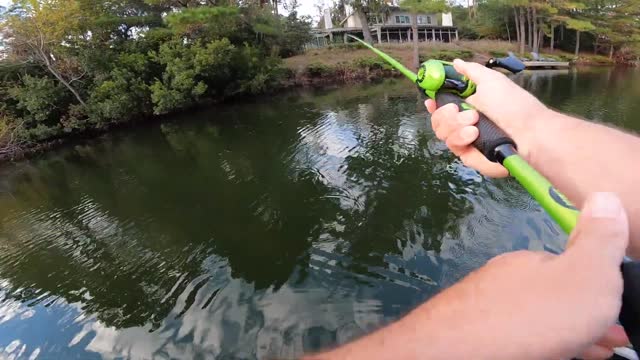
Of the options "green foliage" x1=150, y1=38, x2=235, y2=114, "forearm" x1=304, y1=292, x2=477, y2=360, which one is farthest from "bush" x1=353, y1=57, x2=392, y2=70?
"forearm" x1=304, y1=292, x2=477, y2=360

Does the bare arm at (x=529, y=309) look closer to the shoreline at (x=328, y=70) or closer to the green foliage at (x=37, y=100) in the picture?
the shoreline at (x=328, y=70)

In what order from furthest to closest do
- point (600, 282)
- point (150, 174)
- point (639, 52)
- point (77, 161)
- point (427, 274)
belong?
1. point (639, 52)
2. point (77, 161)
3. point (150, 174)
4. point (427, 274)
5. point (600, 282)

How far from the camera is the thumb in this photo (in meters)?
0.67

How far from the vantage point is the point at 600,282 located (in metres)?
0.64

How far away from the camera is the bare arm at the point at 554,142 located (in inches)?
42.7

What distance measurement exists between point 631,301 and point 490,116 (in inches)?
39.5

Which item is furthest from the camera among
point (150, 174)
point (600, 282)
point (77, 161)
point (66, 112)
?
point (66, 112)

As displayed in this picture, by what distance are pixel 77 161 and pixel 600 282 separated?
15.1 m

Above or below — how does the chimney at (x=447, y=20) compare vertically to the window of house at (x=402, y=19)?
below

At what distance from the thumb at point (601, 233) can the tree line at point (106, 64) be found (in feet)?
60.1

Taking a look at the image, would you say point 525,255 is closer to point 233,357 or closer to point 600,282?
point 600,282

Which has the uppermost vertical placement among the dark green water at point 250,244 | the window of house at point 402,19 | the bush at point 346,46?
the window of house at point 402,19

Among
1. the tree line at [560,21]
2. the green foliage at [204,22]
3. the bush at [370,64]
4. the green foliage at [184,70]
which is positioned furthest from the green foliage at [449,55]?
the green foliage at [184,70]

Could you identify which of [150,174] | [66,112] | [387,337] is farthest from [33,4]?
[387,337]
